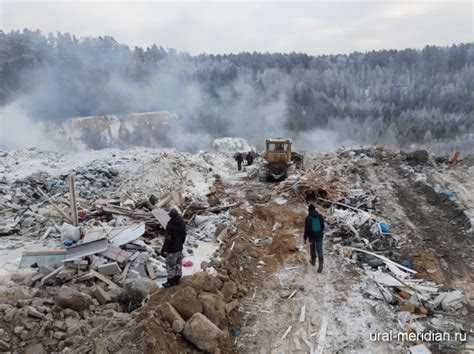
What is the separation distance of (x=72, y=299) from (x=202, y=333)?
2.15 m

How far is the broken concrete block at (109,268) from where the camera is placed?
7.33m

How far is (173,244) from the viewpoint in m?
6.49

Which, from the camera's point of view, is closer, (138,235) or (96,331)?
A: (96,331)

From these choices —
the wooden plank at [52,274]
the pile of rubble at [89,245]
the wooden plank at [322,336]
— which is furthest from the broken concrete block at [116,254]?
the wooden plank at [322,336]

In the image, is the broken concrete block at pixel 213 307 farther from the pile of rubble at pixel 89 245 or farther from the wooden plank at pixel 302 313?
the wooden plank at pixel 302 313

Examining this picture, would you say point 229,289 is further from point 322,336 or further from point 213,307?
point 322,336

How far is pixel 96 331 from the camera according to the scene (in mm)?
5207

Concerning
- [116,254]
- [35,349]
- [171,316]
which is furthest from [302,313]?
[35,349]

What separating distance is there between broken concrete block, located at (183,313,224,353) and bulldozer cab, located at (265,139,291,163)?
12.5m

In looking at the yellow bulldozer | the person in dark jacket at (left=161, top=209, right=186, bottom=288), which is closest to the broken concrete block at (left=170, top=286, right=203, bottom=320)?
the person in dark jacket at (left=161, top=209, right=186, bottom=288)

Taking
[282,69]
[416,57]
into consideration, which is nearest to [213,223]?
[282,69]

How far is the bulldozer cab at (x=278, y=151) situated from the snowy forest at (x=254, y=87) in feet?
69.3

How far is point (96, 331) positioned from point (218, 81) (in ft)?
146

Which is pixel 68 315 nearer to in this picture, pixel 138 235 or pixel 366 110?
pixel 138 235
